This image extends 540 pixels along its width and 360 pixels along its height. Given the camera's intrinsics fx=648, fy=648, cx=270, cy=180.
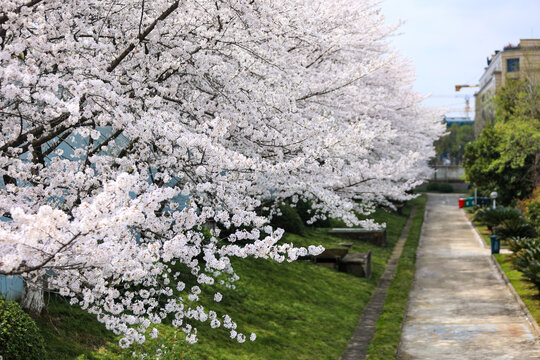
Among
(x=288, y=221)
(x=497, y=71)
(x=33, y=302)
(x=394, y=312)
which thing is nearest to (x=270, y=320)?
(x=394, y=312)

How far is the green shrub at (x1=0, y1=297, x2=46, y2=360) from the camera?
6.87 m

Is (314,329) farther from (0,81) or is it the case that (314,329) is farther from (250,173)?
(0,81)

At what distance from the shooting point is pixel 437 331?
1426 cm

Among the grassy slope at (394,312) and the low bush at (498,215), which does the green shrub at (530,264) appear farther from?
the low bush at (498,215)

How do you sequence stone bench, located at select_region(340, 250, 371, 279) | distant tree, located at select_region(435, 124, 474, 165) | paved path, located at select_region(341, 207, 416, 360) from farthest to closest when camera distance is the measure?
1. distant tree, located at select_region(435, 124, 474, 165)
2. stone bench, located at select_region(340, 250, 371, 279)
3. paved path, located at select_region(341, 207, 416, 360)

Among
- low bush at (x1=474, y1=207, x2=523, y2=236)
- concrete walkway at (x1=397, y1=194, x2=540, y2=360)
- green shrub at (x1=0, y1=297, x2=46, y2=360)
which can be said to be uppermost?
green shrub at (x1=0, y1=297, x2=46, y2=360)

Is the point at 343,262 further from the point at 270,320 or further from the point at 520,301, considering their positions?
the point at 270,320

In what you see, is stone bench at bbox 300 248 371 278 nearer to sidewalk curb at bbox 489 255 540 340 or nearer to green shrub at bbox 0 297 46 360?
sidewalk curb at bbox 489 255 540 340

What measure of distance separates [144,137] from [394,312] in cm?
1093

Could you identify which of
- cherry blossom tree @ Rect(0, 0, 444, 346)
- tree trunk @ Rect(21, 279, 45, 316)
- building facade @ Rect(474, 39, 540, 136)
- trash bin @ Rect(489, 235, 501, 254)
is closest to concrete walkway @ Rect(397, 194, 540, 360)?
trash bin @ Rect(489, 235, 501, 254)

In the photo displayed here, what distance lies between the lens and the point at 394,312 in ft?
52.6

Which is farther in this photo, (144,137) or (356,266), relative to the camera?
(356,266)

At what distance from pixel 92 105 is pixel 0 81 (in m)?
0.95

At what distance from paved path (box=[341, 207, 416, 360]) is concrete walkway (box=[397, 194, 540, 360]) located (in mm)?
747
